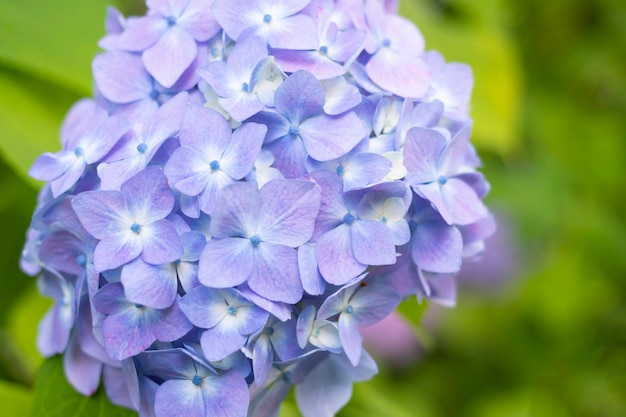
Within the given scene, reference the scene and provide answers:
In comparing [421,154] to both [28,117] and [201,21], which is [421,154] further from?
[28,117]

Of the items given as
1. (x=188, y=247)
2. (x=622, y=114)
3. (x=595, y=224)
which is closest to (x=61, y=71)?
(x=188, y=247)

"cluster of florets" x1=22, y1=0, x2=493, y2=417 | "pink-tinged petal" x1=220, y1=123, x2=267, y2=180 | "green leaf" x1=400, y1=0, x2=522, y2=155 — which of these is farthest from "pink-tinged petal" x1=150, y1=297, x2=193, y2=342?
"green leaf" x1=400, y1=0, x2=522, y2=155

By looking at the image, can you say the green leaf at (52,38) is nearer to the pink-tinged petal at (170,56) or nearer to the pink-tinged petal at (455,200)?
the pink-tinged petal at (170,56)

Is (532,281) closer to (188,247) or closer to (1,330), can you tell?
(1,330)

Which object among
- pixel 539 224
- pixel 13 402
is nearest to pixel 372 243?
pixel 13 402

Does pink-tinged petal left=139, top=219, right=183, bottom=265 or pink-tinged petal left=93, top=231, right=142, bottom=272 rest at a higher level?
pink-tinged petal left=139, top=219, right=183, bottom=265

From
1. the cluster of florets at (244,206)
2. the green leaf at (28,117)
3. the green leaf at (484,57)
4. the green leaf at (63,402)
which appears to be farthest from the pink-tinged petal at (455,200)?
the green leaf at (484,57)

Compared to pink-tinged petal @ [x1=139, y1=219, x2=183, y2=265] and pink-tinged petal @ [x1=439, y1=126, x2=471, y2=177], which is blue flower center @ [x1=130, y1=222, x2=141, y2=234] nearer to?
pink-tinged petal @ [x1=139, y1=219, x2=183, y2=265]
